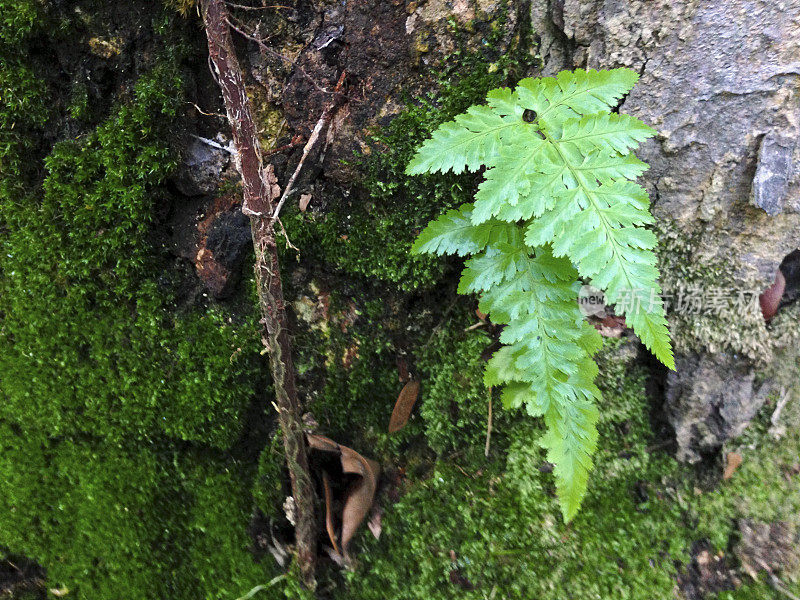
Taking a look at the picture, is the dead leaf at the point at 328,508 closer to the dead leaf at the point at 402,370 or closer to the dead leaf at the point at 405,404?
the dead leaf at the point at 405,404

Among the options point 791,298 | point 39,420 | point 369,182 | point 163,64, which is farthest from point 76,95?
point 791,298

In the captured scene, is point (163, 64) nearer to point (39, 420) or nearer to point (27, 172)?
point (27, 172)

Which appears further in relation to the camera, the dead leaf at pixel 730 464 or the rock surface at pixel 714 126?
the dead leaf at pixel 730 464

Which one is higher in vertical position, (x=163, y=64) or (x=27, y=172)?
(x=163, y=64)

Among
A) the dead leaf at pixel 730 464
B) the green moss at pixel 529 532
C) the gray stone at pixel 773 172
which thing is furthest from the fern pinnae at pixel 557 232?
the dead leaf at pixel 730 464

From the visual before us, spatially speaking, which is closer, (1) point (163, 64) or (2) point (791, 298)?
(1) point (163, 64)
